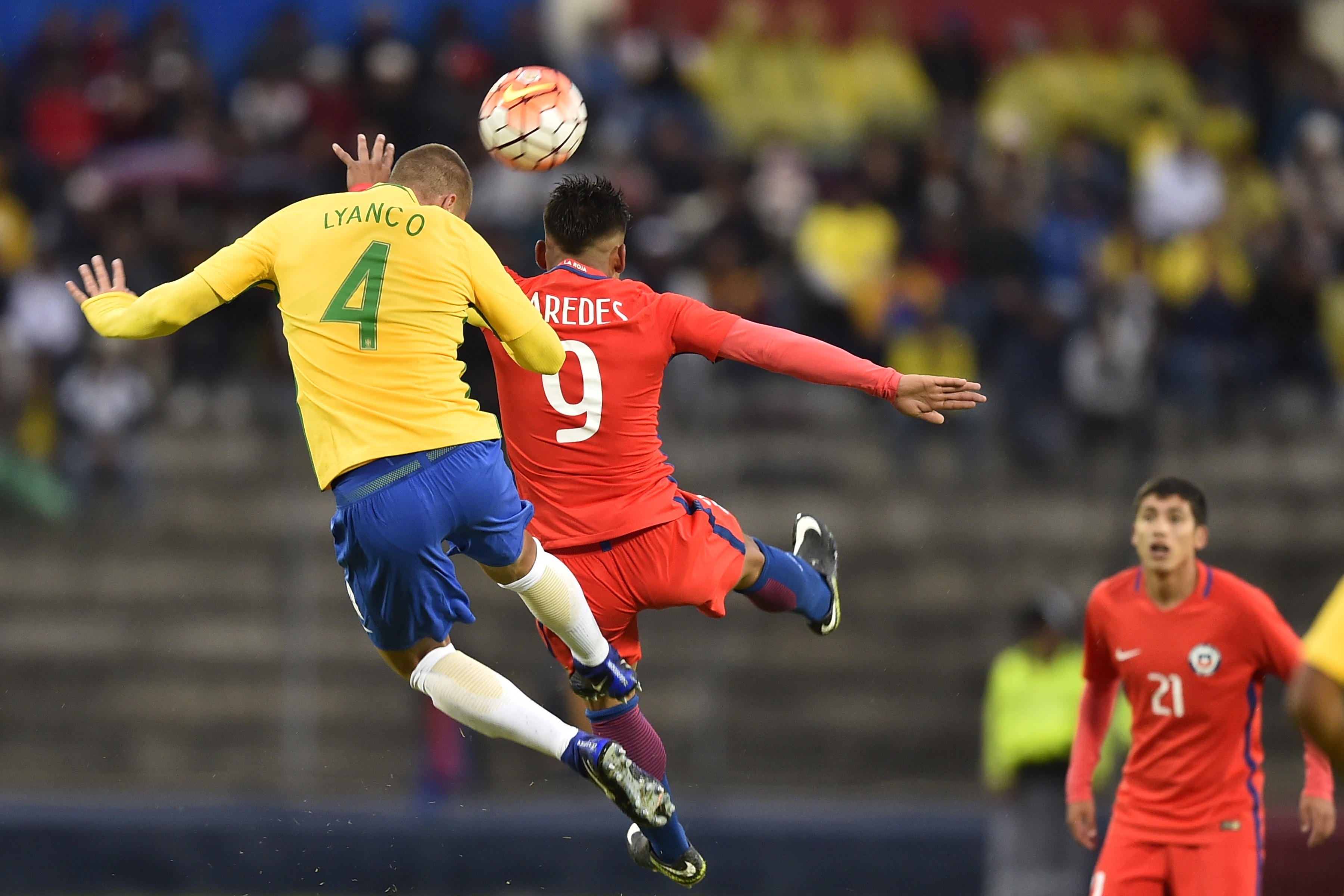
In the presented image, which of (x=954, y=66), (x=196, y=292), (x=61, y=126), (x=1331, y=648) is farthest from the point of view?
(x=954, y=66)

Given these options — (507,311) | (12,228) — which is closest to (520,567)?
(507,311)

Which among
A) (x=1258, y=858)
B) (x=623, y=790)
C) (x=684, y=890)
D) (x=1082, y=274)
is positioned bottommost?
(x=684, y=890)

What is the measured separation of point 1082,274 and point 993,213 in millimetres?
983

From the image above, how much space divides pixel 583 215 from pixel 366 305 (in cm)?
132

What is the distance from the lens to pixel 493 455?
7637mm

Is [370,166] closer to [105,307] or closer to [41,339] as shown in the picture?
[105,307]

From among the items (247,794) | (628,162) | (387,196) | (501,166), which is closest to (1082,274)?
(628,162)

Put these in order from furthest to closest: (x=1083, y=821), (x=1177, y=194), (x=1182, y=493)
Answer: (x=1177, y=194), (x=1083, y=821), (x=1182, y=493)

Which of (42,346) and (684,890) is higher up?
(42,346)

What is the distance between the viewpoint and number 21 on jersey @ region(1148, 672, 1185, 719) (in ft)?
29.0

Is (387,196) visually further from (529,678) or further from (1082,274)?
(1082,274)

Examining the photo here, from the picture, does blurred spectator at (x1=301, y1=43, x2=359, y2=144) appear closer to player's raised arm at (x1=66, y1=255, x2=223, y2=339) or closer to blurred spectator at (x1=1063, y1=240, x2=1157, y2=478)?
blurred spectator at (x1=1063, y1=240, x2=1157, y2=478)

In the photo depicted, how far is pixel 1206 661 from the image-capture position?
28.9ft

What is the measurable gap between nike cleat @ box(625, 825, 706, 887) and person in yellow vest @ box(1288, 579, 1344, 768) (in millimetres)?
3623
